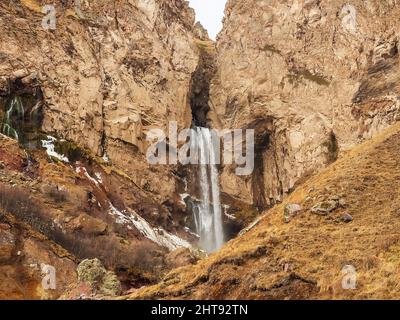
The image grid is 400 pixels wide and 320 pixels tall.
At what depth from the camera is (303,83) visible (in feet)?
267

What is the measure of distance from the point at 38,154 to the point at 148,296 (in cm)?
4353

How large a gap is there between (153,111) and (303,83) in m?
20.7

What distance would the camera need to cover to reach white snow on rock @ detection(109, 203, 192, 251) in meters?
64.4

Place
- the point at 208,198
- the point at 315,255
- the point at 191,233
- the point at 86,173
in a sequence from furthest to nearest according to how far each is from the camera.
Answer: the point at 208,198 < the point at 191,233 < the point at 86,173 < the point at 315,255

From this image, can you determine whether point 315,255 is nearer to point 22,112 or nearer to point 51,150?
point 51,150

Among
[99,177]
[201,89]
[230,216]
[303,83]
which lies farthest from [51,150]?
[303,83]

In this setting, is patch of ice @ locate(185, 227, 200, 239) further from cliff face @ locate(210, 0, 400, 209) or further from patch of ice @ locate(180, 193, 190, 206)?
cliff face @ locate(210, 0, 400, 209)

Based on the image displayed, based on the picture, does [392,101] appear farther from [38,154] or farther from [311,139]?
[38,154]

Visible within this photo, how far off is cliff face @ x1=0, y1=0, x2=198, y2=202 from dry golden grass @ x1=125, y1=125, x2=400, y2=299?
45.0 metres

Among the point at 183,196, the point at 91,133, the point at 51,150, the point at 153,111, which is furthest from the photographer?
the point at 153,111

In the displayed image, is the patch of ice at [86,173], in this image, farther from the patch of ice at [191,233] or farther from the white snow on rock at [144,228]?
the patch of ice at [191,233]

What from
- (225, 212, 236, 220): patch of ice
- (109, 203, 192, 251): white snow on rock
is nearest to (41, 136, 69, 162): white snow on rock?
(109, 203, 192, 251): white snow on rock

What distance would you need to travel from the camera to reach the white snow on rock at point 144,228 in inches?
2534
